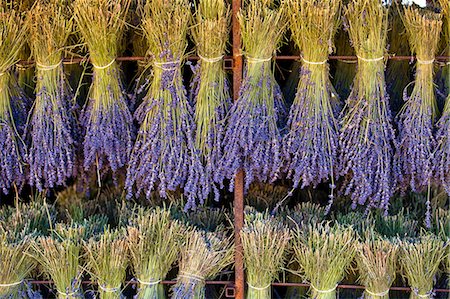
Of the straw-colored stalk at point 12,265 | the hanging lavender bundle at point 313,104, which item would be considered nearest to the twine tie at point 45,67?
the straw-colored stalk at point 12,265

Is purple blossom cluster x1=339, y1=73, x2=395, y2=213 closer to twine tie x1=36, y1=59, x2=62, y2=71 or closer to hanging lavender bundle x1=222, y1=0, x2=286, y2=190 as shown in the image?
hanging lavender bundle x1=222, y1=0, x2=286, y2=190

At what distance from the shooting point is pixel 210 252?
1.97 m

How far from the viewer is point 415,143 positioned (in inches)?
75.9

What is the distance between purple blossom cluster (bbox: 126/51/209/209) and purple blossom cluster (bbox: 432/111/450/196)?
90 cm

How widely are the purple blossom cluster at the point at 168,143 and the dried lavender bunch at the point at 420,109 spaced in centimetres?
80

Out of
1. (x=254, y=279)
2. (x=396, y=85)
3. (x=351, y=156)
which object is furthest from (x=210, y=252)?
(x=396, y=85)

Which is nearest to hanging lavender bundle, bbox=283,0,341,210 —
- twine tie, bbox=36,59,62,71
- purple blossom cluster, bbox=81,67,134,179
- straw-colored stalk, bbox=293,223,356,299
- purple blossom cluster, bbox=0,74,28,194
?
straw-colored stalk, bbox=293,223,356,299

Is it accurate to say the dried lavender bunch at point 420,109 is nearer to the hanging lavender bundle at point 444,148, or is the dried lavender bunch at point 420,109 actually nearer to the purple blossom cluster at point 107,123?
the hanging lavender bundle at point 444,148

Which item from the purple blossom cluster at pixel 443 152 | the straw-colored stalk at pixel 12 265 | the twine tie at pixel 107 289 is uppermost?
the purple blossom cluster at pixel 443 152

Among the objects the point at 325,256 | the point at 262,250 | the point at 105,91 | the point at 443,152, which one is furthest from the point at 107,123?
the point at 443,152

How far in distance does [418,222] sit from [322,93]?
2.38ft

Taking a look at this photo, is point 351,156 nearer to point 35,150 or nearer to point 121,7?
point 121,7

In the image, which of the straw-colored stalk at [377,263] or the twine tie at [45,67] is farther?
the twine tie at [45,67]

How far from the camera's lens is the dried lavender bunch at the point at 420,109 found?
75.7 inches
